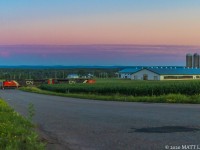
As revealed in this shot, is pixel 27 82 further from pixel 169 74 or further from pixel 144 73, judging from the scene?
pixel 144 73

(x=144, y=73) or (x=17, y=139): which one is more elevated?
(x=144, y=73)

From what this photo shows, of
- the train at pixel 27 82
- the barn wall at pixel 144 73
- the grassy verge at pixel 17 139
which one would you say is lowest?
the train at pixel 27 82

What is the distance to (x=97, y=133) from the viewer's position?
→ 11750 mm

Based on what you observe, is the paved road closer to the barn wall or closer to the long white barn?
the long white barn

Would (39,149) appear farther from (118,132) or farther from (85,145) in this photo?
(118,132)

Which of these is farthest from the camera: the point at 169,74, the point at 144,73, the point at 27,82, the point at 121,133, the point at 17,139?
the point at 144,73

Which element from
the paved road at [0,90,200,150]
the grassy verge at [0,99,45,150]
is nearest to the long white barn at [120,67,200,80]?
the paved road at [0,90,200,150]

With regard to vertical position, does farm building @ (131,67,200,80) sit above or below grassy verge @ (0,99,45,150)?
above

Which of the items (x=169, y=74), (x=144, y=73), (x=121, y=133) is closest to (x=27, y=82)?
(x=169, y=74)

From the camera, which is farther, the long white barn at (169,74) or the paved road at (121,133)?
the long white barn at (169,74)

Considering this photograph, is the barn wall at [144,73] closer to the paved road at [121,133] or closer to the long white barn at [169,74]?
the long white barn at [169,74]

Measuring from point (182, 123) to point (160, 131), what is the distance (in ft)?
6.51

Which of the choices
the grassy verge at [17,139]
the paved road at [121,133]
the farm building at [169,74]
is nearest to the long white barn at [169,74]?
the farm building at [169,74]

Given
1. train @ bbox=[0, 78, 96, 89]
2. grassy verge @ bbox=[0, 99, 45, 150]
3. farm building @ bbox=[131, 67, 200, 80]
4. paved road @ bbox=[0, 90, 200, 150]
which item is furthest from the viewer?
farm building @ bbox=[131, 67, 200, 80]
